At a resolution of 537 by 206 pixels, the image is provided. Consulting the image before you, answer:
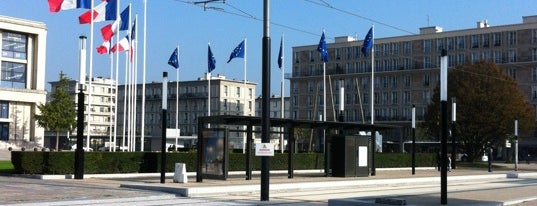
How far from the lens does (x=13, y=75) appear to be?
279 ft

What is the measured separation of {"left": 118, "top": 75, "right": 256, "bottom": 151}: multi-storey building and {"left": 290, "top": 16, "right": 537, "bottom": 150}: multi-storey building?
39.6ft

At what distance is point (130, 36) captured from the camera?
141ft

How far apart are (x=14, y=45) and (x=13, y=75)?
3.70m

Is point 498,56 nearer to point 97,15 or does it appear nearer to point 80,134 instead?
point 97,15

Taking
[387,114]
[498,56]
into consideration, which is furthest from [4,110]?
[498,56]

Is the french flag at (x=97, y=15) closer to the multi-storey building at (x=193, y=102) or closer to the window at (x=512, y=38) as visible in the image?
the window at (x=512, y=38)

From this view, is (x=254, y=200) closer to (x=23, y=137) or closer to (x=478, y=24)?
(x=23, y=137)

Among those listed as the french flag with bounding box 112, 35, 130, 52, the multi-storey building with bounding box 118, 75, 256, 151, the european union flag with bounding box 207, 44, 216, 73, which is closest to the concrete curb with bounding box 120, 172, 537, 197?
the french flag with bounding box 112, 35, 130, 52

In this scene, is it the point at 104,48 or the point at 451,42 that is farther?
the point at 451,42

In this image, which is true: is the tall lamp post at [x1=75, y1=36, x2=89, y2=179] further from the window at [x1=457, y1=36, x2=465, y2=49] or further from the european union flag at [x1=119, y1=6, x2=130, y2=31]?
the window at [x1=457, y1=36, x2=465, y2=49]

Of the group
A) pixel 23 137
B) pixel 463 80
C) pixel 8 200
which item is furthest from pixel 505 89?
pixel 8 200

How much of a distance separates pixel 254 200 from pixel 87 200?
16.3ft

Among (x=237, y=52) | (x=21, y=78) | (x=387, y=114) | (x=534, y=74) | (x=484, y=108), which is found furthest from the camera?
(x=387, y=114)

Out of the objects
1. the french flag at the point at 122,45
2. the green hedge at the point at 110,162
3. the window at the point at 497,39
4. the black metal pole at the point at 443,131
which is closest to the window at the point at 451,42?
the window at the point at 497,39
